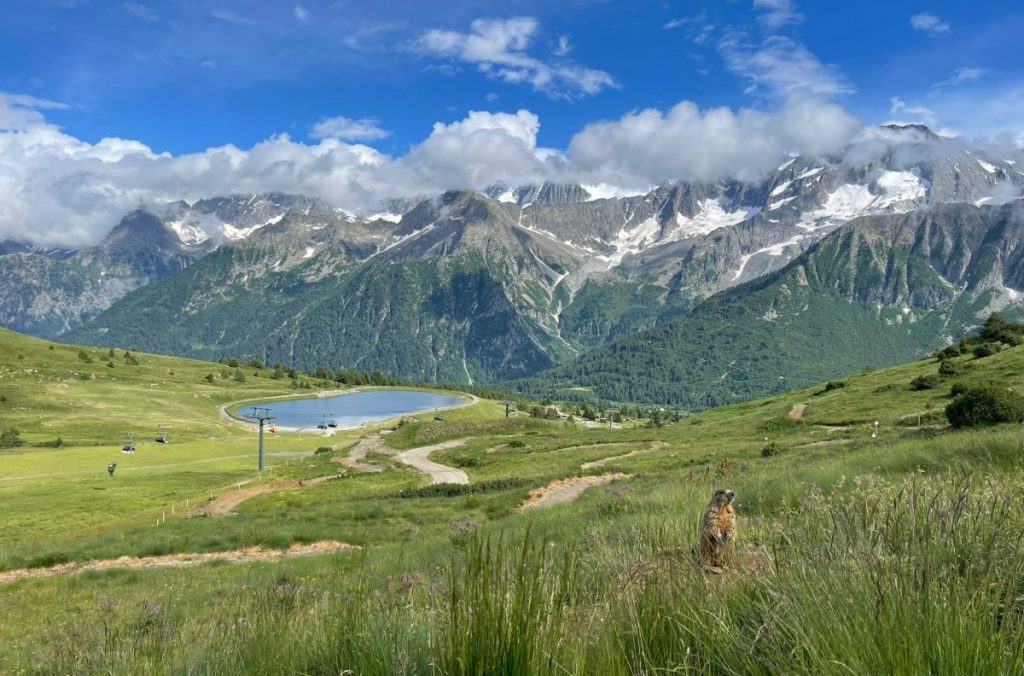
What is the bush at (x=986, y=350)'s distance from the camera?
56747 millimetres

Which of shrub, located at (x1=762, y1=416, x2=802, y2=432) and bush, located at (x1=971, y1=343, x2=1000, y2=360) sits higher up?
bush, located at (x1=971, y1=343, x2=1000, y2=360)

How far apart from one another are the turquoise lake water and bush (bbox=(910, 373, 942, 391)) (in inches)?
4005

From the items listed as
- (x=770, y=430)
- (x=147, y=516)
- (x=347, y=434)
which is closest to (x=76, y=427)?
(x=347, y=434)

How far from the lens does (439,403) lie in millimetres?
182750

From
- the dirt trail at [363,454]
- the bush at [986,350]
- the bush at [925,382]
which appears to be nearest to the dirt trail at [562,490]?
the dirt trail at [363,454]

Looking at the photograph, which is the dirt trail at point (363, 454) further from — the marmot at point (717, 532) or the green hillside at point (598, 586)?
the marmot at point (717, 532)

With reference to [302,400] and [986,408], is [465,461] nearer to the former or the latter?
[986,408]

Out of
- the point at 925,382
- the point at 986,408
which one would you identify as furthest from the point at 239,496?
the point at 925,382

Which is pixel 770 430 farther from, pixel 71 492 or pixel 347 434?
pixel 347 434

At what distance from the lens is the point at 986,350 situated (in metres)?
57.2

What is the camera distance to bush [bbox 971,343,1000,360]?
5675 cm

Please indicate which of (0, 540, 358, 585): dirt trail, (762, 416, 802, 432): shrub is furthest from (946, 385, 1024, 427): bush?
(762, 416, 802, 432): shrub

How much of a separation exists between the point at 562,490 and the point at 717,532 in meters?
27.8

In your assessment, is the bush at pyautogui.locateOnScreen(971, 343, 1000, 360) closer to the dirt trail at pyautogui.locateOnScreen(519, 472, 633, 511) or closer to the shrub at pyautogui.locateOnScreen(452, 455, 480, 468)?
the dirt trail at pyautogui.locateOnScreen(519, 472, 633, 511)
